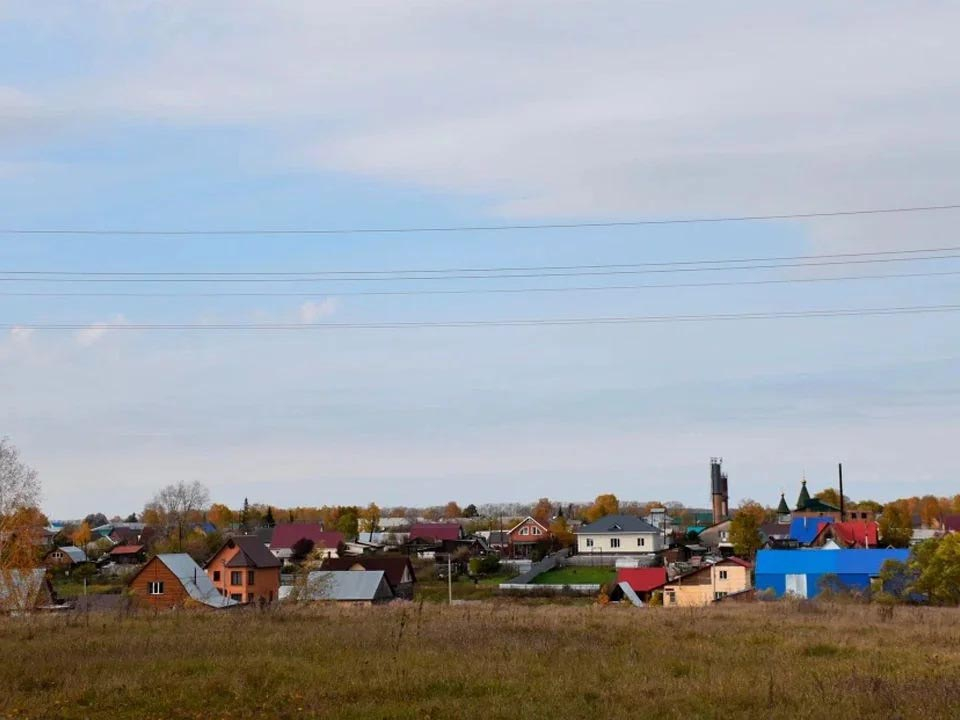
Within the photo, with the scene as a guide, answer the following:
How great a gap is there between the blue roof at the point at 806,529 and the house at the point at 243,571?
4999 centimetres

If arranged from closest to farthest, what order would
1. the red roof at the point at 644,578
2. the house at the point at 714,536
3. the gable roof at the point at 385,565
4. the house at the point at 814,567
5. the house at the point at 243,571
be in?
the house at the point at 814,567 → the house at the point at 243,571 → the red roof at the point at 644,578 → the gable roof at the point at 385,565 → the house at the point at 714,536

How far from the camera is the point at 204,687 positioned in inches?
657

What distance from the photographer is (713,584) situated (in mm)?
63688

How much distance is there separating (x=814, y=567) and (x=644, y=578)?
954 centimetres

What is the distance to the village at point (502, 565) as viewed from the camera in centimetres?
5088

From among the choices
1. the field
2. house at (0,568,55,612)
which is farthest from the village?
the field

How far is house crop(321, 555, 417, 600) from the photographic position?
220 ft

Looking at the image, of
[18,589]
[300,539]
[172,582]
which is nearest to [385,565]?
[172,582]

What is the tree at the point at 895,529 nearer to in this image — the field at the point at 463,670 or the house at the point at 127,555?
the house at the point at 127,555

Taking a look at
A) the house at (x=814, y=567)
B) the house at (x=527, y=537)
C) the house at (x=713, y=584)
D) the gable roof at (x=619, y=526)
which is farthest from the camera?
the house at (x=527, y=537)

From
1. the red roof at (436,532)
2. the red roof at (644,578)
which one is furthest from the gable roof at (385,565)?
the red roof at (436,532)

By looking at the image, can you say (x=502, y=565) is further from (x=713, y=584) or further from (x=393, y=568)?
(x=713, y=584)

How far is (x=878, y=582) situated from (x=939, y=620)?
1065 inches

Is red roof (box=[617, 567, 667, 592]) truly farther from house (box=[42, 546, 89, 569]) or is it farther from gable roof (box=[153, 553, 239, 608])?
house (box=[42, 546, 89, 569])
